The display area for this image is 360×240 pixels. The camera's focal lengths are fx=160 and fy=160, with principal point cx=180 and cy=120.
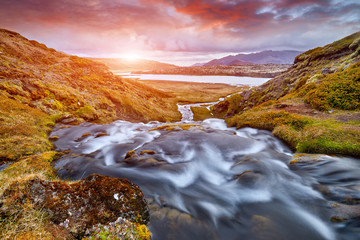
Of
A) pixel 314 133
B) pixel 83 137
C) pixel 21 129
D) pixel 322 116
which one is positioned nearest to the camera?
pixel 314 133

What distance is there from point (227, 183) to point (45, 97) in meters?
28.8

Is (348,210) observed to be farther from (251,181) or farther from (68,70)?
(68,70)

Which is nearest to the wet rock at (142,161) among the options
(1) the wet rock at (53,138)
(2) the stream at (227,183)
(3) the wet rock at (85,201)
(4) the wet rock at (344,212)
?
(2) the stream at (227,183)

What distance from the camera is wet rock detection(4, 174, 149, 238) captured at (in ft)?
17.8

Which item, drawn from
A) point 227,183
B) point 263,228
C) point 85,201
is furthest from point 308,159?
point 85,201

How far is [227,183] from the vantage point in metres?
11.0

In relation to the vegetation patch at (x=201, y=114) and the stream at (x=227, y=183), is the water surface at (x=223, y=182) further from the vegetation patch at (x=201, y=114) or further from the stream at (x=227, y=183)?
the vegetation patch at (x=201, y=114)

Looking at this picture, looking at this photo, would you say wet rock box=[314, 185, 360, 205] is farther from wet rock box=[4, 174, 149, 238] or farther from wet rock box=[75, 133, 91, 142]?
wet rock box=[75, 133, 91, 142]

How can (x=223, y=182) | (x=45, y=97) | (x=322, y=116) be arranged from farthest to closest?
(x=45, y=97)
(x=322, y=116)
(x=223, y=182)

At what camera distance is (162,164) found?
41.5 feet

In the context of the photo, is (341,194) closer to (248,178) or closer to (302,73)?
(248,178)

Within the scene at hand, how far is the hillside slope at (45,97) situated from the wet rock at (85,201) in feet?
31.7

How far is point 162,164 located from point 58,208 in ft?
25.0

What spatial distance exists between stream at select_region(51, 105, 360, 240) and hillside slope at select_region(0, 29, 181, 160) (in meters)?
3.76
